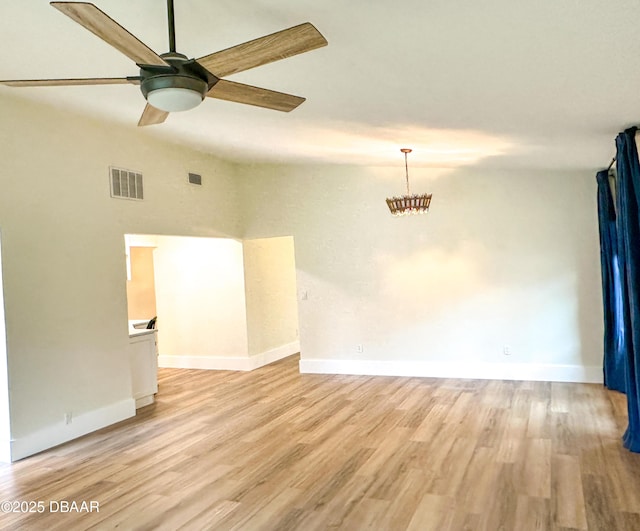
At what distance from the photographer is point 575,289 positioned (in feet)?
19.5

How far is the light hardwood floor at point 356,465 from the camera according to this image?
3.01m

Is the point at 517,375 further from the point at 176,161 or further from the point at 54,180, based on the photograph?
the point at 54,180

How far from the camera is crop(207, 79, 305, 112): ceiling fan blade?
8.07 ft

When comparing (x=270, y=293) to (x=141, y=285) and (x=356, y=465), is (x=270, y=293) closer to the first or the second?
(x=141, y=285)

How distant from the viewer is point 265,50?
2061mm

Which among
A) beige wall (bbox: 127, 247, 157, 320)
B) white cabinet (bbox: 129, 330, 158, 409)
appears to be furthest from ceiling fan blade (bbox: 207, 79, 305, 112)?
beige wall (bbox: 127, 247, 157, 320)

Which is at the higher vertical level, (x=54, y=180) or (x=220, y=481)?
(x=54, y=180)

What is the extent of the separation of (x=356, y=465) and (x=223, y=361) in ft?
13.8

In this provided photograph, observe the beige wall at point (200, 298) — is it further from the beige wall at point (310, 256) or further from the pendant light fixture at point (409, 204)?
the pendant light fixture at point (409, 204)

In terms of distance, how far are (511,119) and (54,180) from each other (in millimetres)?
3913

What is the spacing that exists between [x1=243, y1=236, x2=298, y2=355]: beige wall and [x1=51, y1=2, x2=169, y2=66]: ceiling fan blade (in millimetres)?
5506

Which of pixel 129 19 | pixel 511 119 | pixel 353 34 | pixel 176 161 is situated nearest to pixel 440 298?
pixel 511 119

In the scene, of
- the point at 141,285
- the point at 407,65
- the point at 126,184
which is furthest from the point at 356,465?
the point at 141,285

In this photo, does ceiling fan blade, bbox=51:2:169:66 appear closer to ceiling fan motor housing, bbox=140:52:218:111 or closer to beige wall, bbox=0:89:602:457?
ceiling fan motor housing, bbox=140:52:218:111
